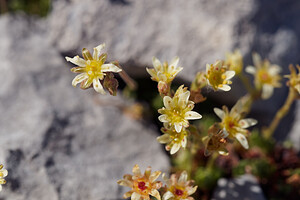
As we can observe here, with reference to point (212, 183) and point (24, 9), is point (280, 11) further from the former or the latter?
point (24, 9)

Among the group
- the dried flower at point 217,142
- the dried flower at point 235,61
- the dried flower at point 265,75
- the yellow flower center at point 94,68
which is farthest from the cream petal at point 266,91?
the yellow flower center at point 94,68

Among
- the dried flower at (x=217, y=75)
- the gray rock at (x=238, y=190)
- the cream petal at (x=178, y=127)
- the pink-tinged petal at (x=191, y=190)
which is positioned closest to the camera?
the cream petal at (x=178, y=127)

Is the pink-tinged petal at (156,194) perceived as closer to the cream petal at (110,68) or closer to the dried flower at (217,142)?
the dried flower at (217,142)

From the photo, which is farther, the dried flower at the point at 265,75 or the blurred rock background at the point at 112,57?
the dried flower at the point at 265,75

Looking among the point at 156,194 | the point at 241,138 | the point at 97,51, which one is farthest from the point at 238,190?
the point at 97,51

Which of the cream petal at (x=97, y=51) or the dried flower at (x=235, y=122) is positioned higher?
the cream petal at (x=97, y=51)

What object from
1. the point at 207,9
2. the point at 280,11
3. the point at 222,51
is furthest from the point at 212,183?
the point at 280,11

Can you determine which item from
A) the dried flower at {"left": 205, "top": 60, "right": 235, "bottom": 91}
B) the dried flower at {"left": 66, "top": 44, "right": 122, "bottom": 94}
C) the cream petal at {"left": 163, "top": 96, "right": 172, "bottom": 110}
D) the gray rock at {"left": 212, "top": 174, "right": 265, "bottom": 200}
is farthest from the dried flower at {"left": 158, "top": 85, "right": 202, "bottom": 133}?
the gray rock at {"left": 212, "top": 174, "right": 265, "bottom": 200}
